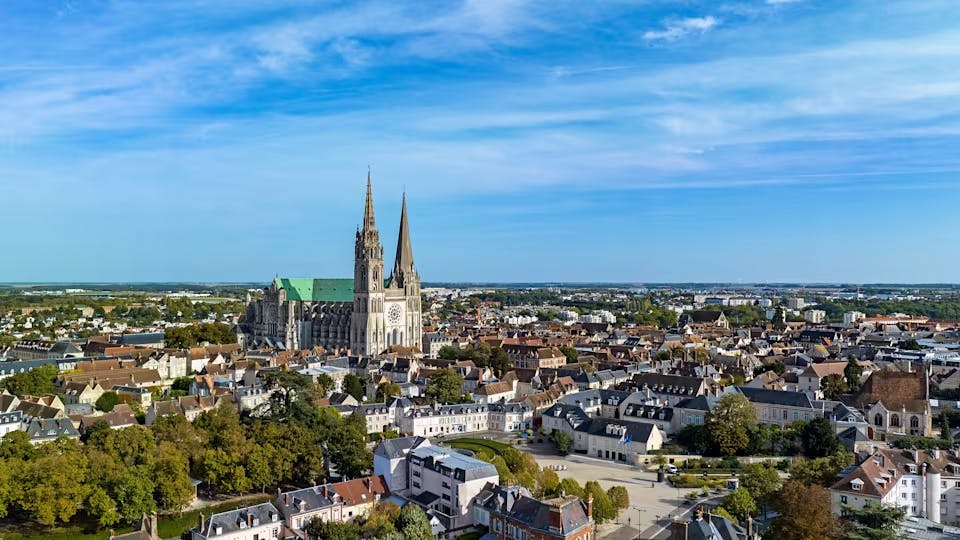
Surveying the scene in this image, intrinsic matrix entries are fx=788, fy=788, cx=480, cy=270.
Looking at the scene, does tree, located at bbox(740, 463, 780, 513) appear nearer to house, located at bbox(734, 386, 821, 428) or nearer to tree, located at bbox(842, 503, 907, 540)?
tree, located at bbox(842, 503, 907, 540)

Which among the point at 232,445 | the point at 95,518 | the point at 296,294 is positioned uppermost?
the point at 296,294

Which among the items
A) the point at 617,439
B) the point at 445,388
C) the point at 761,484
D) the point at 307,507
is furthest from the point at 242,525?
the point at 445,388

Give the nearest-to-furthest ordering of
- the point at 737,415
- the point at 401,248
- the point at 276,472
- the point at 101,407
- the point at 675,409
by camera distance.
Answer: the point at 276,472
the point at 737,415
the point at 675,409
the point at 101,407
the point at 401,248

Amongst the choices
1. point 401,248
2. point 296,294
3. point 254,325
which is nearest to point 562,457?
point 401,248

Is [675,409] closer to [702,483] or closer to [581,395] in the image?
[581,395]

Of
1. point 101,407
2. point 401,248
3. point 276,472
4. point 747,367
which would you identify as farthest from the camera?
point 401,248

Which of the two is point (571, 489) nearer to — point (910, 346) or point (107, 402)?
point (107, 402)

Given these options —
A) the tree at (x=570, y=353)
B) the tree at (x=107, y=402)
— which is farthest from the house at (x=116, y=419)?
the tree at (x=570, y=353)

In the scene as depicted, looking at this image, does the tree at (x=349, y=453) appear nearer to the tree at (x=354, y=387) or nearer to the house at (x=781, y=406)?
the tree at (x=354, y=387)
